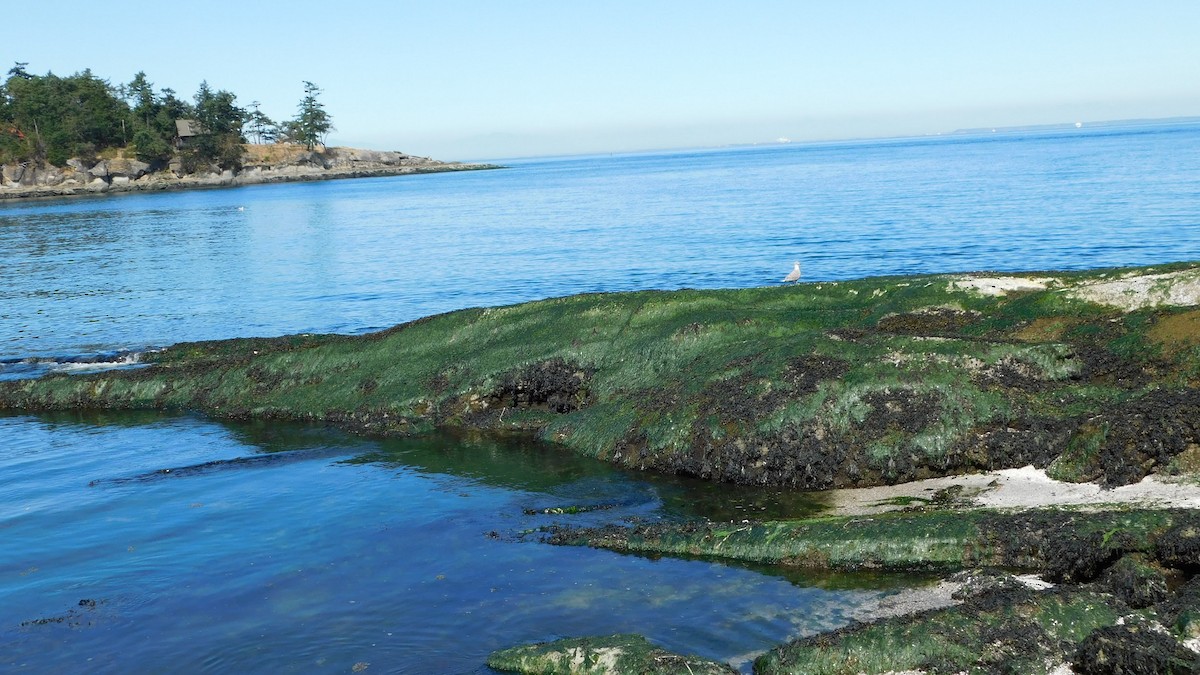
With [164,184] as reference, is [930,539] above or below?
below

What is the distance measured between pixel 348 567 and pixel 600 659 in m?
5.21

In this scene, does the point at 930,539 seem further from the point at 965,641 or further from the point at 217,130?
the point at 217,130

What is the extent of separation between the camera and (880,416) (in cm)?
1653

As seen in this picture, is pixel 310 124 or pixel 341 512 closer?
pixel 341 512

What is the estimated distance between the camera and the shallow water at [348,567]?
11680mm

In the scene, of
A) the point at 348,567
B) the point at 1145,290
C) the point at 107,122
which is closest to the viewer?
the point at 348,567

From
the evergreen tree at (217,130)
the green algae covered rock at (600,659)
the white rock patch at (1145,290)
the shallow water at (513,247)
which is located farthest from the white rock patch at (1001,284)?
the evergreen tree at (217,130)

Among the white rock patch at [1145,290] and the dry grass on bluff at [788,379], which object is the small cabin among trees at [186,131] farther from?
the white rock patch at [1145,290]

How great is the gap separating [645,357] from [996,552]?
9.98 meters

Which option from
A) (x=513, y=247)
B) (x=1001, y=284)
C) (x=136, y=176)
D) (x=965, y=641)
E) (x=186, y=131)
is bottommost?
(x=965, y=641)

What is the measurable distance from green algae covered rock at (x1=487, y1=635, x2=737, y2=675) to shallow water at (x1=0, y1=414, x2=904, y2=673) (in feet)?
1.55

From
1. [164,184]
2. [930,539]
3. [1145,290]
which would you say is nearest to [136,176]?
[164,184]

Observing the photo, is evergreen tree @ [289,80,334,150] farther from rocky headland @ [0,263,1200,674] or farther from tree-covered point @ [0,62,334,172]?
rocky headland @ [0,263,1200,674]

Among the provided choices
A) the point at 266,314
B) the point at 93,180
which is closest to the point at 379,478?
the point at 266,314
